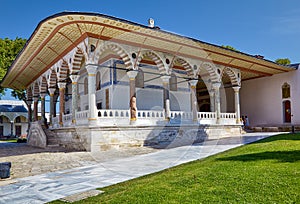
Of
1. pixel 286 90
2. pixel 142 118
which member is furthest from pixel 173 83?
pixel 286 90

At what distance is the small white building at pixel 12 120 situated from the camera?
32.1 metres

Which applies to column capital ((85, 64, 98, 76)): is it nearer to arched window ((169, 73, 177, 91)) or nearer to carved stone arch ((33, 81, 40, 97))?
arched window ((169, 73, 177, 91))

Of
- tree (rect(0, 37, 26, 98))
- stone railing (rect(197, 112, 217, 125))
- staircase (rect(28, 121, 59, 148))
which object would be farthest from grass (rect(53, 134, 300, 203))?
tree (rect(0, 37, 26, 98))

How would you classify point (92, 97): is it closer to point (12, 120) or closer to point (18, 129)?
point (12, 120)

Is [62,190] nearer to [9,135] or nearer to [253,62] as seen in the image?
[253,62]

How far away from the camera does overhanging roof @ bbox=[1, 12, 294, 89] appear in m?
9.01

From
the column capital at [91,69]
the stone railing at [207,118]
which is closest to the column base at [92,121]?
the column capital at [91,69]

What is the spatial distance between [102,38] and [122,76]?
3.11 meters

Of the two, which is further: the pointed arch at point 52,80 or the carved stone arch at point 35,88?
the carved stone arch at point 35,88

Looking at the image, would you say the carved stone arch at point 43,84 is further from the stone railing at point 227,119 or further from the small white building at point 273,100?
the small white building at point 273,100

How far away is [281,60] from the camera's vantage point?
26.5m

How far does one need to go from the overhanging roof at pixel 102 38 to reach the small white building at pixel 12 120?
17.8 m

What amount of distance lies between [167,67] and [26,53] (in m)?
6.08

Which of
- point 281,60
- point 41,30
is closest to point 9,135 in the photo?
point 41,30
